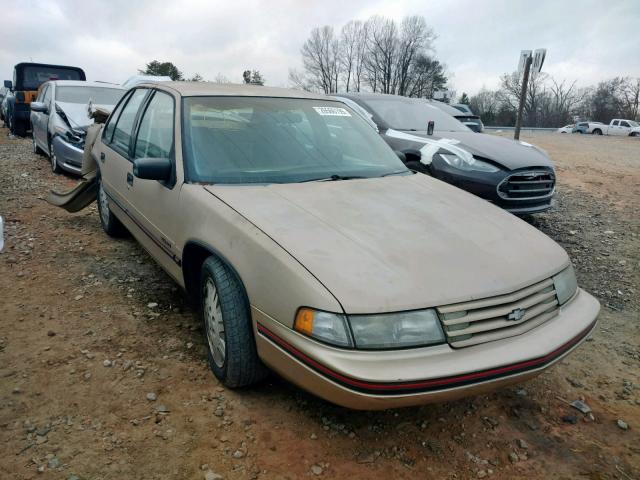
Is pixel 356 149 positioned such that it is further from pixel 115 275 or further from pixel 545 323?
pixel 115 275

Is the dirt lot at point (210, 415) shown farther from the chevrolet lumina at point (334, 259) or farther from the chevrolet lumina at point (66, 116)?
the chevrolet lumina at point (66, 116)

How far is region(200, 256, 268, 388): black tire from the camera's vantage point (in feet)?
7.43

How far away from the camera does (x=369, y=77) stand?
58719mm

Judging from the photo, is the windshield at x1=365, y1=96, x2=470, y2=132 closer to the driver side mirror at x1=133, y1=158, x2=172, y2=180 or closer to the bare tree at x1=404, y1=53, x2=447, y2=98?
the driver side mirror at x1=133, y1=158, x2=172, y2=180

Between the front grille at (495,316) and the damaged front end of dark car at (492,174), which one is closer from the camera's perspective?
the front grille at (495,316)

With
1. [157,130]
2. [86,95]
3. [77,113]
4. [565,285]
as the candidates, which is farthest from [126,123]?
[86,95]

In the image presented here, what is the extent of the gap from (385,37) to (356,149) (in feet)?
193

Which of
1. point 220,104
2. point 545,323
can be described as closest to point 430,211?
point 545,323

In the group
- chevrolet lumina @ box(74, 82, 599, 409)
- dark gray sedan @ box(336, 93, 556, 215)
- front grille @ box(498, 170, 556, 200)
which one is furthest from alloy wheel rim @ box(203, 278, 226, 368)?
front grille @ box(498, 170, 556, 200)

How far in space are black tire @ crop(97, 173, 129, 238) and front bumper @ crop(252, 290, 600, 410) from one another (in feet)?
10.0

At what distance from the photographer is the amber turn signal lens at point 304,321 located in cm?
191

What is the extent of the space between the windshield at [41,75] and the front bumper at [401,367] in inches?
556

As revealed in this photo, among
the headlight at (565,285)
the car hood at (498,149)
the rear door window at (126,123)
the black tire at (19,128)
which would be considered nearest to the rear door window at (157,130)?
the rear door window at (126,123)

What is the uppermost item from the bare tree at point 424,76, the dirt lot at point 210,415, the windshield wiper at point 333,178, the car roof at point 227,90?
the bare tree at point 424,76
